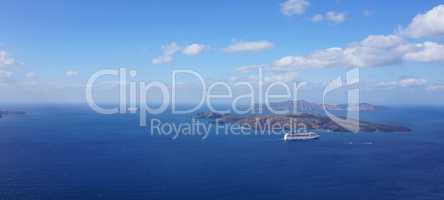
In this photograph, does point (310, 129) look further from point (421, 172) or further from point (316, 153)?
point (421, 172)

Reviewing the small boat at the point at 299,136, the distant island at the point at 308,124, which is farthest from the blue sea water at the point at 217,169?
the distant island at the point at 308,124

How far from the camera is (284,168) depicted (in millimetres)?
61500

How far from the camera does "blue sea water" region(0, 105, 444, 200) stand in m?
46.6

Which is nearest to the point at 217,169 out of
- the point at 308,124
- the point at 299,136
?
the point at 299,136

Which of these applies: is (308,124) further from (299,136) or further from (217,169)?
(217,169)

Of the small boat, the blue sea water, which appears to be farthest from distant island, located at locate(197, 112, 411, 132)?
the blue sea water

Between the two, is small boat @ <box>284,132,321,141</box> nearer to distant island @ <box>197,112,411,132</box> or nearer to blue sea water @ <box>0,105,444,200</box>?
blue sea water @ <box>0,105,444,200</box>

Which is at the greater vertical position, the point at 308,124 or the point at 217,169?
the point at 308,124

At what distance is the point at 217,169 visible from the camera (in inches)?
2350

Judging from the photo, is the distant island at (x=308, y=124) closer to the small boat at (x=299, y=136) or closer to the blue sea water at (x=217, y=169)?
the small boat at (x=299, y=136)

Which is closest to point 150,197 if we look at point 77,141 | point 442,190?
point 442,190

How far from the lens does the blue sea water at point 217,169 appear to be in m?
46.6

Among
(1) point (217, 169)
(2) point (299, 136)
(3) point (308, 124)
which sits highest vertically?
(3) point (308, 124)

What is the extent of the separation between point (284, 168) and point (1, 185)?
39521 millimetres
